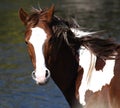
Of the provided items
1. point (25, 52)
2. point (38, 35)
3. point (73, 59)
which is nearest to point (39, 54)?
point (38, 35)

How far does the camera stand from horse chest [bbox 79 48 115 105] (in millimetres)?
5133

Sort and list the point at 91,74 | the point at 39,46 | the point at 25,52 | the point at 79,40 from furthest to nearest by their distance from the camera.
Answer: the point at 25,52
the point at 79,40
the point at 91,74
the point at 39,46

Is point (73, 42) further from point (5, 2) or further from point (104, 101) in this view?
point (5, 2)

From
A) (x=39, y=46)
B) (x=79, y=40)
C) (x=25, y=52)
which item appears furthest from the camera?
Result: (x=25, y=52)

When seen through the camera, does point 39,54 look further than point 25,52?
No

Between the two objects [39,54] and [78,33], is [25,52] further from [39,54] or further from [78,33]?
[39,54]

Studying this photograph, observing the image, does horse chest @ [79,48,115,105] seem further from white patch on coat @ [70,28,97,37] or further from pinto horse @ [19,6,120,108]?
white patch on coat @ [70,28,97,37]

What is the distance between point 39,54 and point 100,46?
0.88m

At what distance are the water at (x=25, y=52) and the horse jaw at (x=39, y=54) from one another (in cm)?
129

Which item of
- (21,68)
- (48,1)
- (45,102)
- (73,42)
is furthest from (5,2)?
(73,42)

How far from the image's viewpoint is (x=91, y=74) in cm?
522

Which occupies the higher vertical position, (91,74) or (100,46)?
(100,46)

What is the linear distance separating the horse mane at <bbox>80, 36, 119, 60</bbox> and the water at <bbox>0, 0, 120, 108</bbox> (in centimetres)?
62

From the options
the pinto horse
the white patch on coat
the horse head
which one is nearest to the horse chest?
the pinto horse
